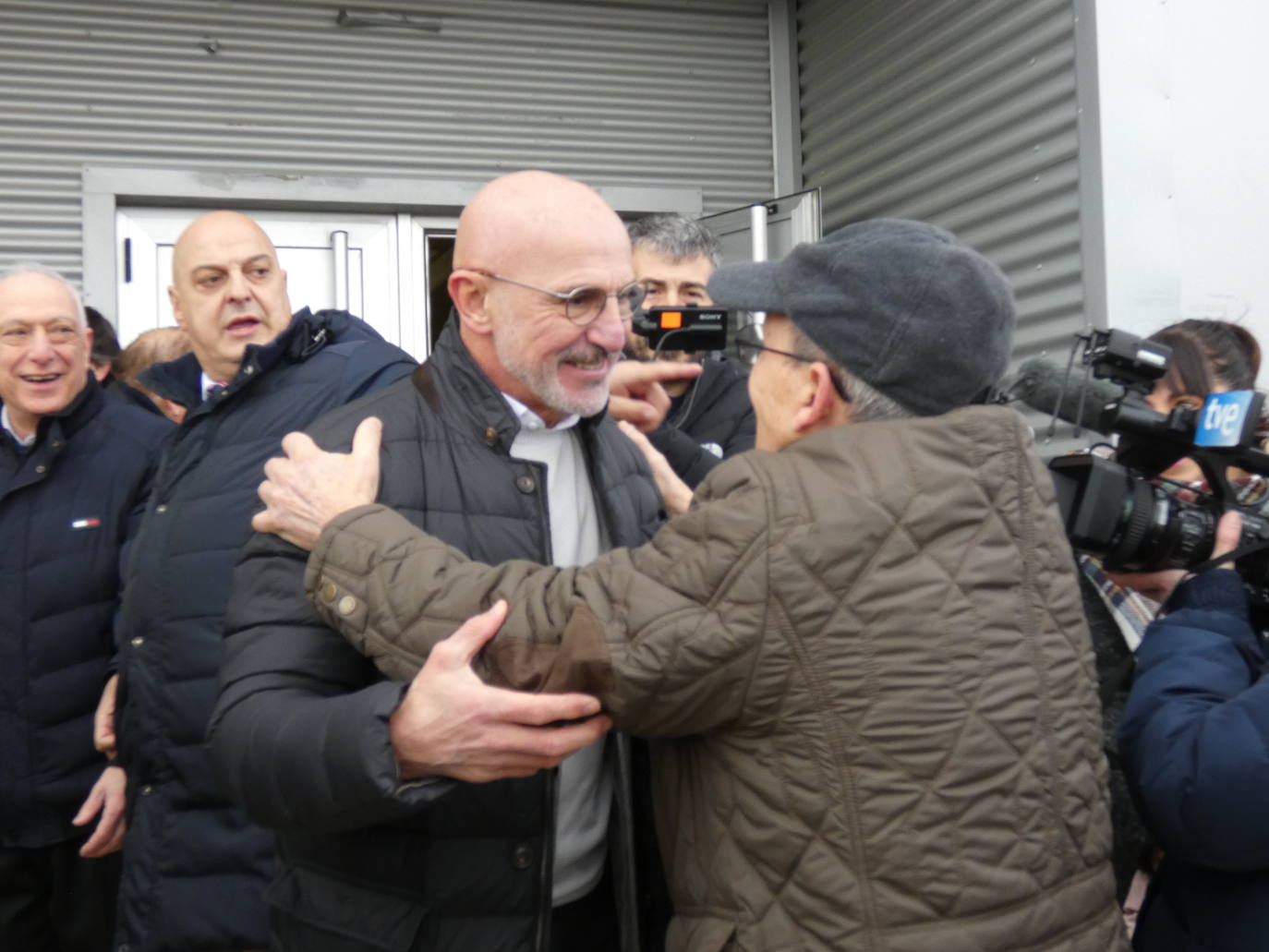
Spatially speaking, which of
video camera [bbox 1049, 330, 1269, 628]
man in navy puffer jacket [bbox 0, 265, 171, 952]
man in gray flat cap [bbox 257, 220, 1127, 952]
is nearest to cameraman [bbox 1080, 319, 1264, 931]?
video camera [bbox 1049, 330, 1269, 628]

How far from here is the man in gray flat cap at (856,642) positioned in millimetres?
1709

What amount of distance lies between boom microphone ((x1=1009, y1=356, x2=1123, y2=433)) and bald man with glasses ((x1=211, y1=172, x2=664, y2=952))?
73cm

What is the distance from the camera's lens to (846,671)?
1714mm

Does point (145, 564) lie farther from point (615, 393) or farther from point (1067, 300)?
point (1067, 300)

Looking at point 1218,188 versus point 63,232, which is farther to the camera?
point 63,232

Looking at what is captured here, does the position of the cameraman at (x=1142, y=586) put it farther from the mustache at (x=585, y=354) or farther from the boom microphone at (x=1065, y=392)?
the mustache at (x=585, y=354)

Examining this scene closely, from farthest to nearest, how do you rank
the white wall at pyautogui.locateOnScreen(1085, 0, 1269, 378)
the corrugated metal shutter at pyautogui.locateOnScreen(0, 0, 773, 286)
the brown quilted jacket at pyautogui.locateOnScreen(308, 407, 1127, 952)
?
the corrugated metal shutter at pyautogui.locateOnScreen(0, 0, 773, 286) → the white wall at pyautogui.locateOnScreen(1085, 0, 1269, 378) → the brown quilted jacket at pyautogui.locateOnScreen(308, 407, 1127, 952)

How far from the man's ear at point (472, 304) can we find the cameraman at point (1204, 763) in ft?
4.13

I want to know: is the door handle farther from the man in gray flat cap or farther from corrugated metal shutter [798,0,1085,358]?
the man in gray flat cap

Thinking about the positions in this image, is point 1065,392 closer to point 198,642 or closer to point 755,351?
point 755,351

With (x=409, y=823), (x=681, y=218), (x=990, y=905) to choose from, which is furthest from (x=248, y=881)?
(x=681, y=218)

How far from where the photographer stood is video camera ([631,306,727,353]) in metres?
3.01

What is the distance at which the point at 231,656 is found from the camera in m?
2.04

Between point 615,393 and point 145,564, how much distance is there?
1.13 meters
